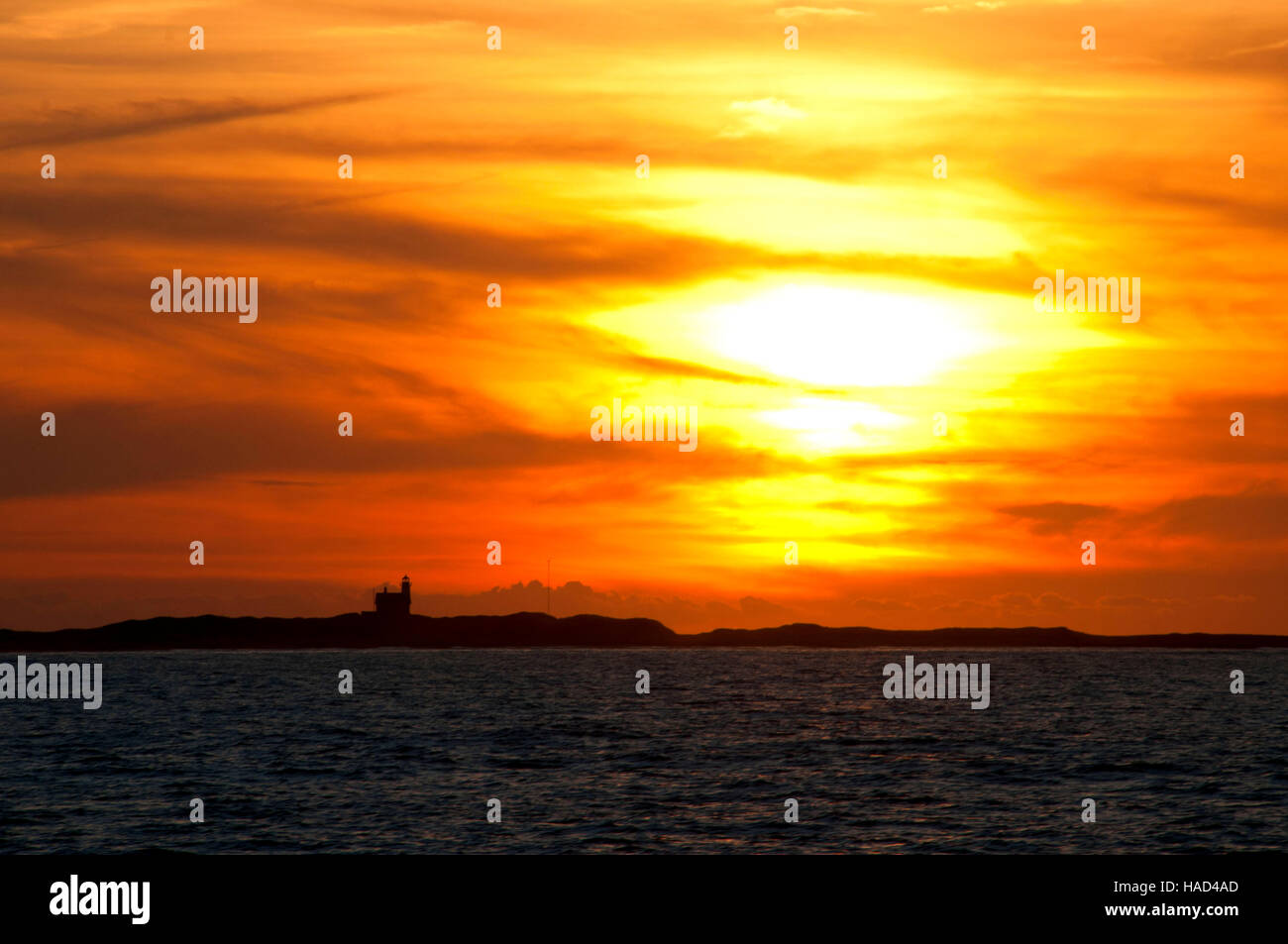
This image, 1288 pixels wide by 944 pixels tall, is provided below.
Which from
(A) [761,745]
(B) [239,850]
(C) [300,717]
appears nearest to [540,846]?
(B) [239,850]

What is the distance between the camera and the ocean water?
146 feet

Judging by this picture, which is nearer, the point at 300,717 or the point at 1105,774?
the point at 1105,774

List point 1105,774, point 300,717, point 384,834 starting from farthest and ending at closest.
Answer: point 300,717 → point 1105,774 → point 384,834

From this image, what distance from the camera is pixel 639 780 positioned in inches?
2403

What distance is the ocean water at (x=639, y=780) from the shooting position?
44438 mm
